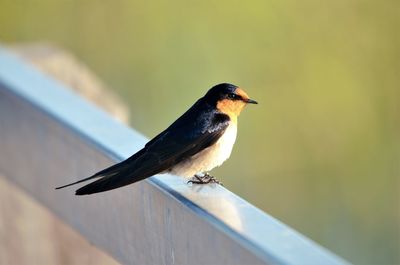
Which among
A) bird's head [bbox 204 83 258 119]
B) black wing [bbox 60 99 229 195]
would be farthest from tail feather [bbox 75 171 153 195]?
bird's head [bbox 204 83 258 119]

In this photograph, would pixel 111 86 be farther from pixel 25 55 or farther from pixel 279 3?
pixel 25 55

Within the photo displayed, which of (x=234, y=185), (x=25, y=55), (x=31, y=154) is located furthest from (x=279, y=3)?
(x=31, y=154)

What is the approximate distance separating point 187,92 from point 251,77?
0.34 meters

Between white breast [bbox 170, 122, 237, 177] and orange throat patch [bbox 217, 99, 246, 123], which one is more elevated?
orange throat patch [bbox 217, 99, 246, 123]

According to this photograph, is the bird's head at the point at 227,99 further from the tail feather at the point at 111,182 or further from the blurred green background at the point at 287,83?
the blurred green background at the point at 287,83

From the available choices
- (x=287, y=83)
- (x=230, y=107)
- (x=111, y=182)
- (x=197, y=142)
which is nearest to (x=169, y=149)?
(x=197, y=142)

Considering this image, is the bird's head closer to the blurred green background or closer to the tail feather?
the tail feather

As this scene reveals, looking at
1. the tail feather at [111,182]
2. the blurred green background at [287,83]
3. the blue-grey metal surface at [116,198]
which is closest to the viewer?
the blue-grey metal surface at [116,198]

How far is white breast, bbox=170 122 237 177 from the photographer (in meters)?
2.33

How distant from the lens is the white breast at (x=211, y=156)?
233cm

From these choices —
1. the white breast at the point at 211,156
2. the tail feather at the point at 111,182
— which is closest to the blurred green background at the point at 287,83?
the white breast at the point at 211,156

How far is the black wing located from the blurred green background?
204 centimetres

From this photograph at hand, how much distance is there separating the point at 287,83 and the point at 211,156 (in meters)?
2.52

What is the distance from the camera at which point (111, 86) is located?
506 cm
